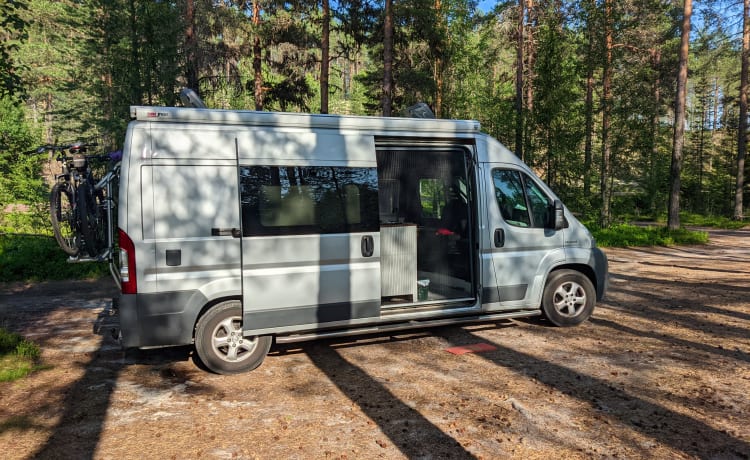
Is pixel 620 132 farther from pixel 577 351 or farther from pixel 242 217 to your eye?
pixel 242 217

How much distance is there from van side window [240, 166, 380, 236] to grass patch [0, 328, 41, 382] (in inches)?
111

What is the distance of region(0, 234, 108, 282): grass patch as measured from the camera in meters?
10.9

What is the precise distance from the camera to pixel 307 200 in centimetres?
528

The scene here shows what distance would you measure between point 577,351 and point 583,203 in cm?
1407

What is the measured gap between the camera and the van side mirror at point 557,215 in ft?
21.2

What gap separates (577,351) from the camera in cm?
590

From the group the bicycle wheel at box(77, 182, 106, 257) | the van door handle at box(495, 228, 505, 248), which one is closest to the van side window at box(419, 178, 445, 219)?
the van door handle at box(495, 228, 505, 248)

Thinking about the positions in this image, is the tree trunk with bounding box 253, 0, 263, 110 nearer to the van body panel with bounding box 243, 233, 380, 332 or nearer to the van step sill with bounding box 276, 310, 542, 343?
the van body panel with bounding box 243, 233, 380, 332

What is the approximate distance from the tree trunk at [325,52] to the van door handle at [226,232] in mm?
15536

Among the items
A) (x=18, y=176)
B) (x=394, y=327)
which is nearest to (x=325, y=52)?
(x=18, y=176)

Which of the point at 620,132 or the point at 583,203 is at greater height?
the point at 620,132

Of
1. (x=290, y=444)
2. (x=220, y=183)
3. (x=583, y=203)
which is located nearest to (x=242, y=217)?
(x=220, y=183)

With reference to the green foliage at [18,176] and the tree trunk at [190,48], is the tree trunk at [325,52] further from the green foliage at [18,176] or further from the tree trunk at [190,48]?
the green foliage at [18,176]

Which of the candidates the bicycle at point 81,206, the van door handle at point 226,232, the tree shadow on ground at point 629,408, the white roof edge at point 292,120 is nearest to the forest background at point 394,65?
the bicycle at point 81,206
